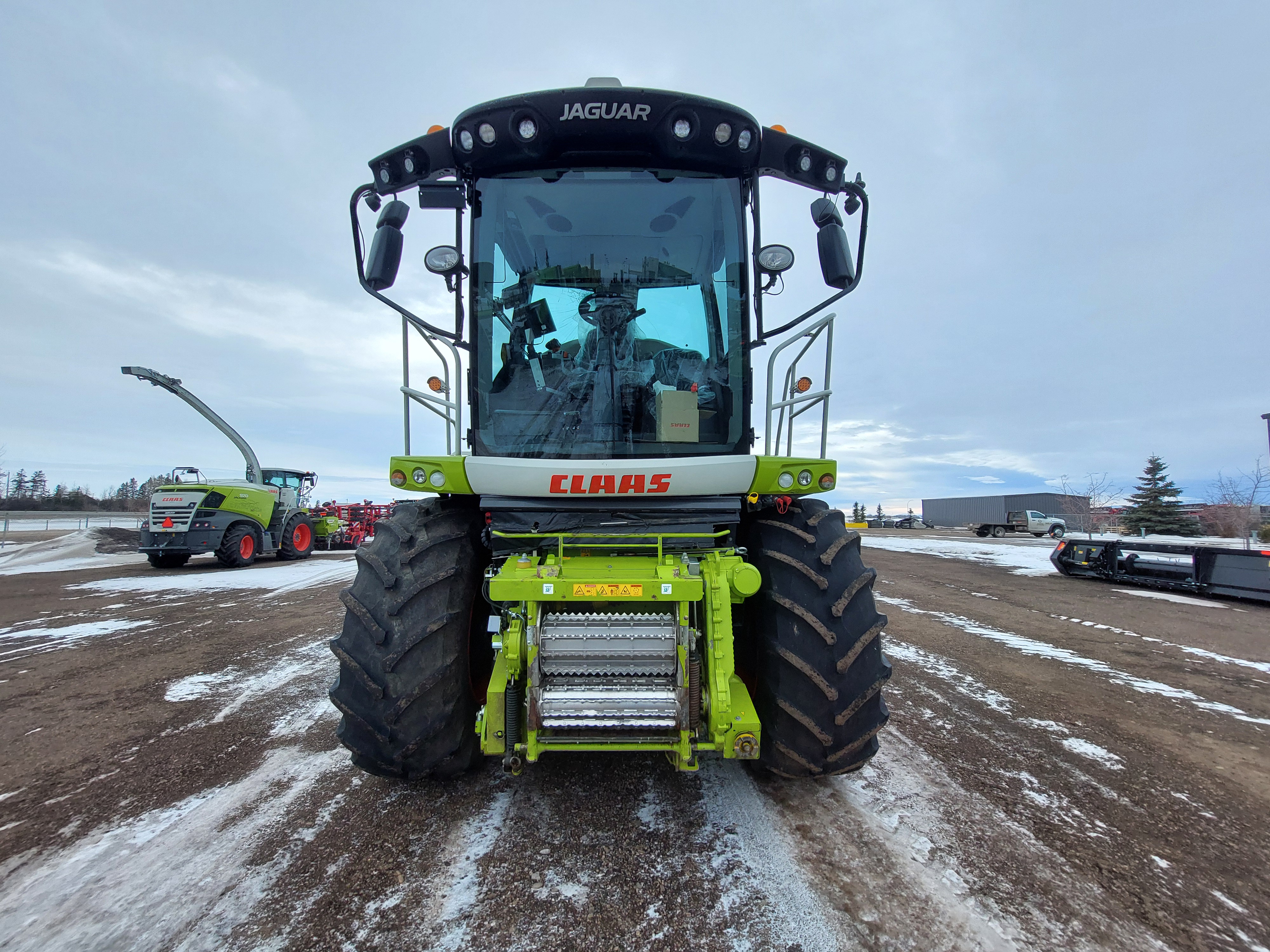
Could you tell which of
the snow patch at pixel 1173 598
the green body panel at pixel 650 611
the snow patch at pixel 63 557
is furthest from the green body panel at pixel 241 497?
the snow patch at pixel 1173 598

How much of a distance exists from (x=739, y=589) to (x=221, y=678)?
486 centimetres

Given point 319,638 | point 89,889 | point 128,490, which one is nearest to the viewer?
point 89,889

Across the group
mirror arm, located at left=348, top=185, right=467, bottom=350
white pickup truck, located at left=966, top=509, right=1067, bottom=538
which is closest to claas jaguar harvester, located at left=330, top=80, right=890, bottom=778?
mirror arm, located at left=348, top=185, right=467, bottom=350

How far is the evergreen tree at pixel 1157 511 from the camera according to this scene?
3378 centimetres

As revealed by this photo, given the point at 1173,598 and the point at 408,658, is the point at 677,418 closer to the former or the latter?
the point at 408,658

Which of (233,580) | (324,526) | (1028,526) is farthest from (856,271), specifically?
(1028,526)

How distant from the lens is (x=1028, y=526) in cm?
3944

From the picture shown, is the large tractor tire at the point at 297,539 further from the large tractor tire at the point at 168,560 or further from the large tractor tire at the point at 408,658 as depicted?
the large tractor tire at the point at 408,658

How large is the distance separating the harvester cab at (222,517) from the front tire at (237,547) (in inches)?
0.6

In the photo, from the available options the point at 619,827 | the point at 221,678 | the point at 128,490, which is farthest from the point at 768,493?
the point at 128,490

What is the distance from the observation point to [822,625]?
2.47 meters

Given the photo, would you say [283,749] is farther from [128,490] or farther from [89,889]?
[128,490]

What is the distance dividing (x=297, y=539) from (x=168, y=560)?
2.99 m

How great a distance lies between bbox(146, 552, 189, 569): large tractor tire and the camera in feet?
46.0
